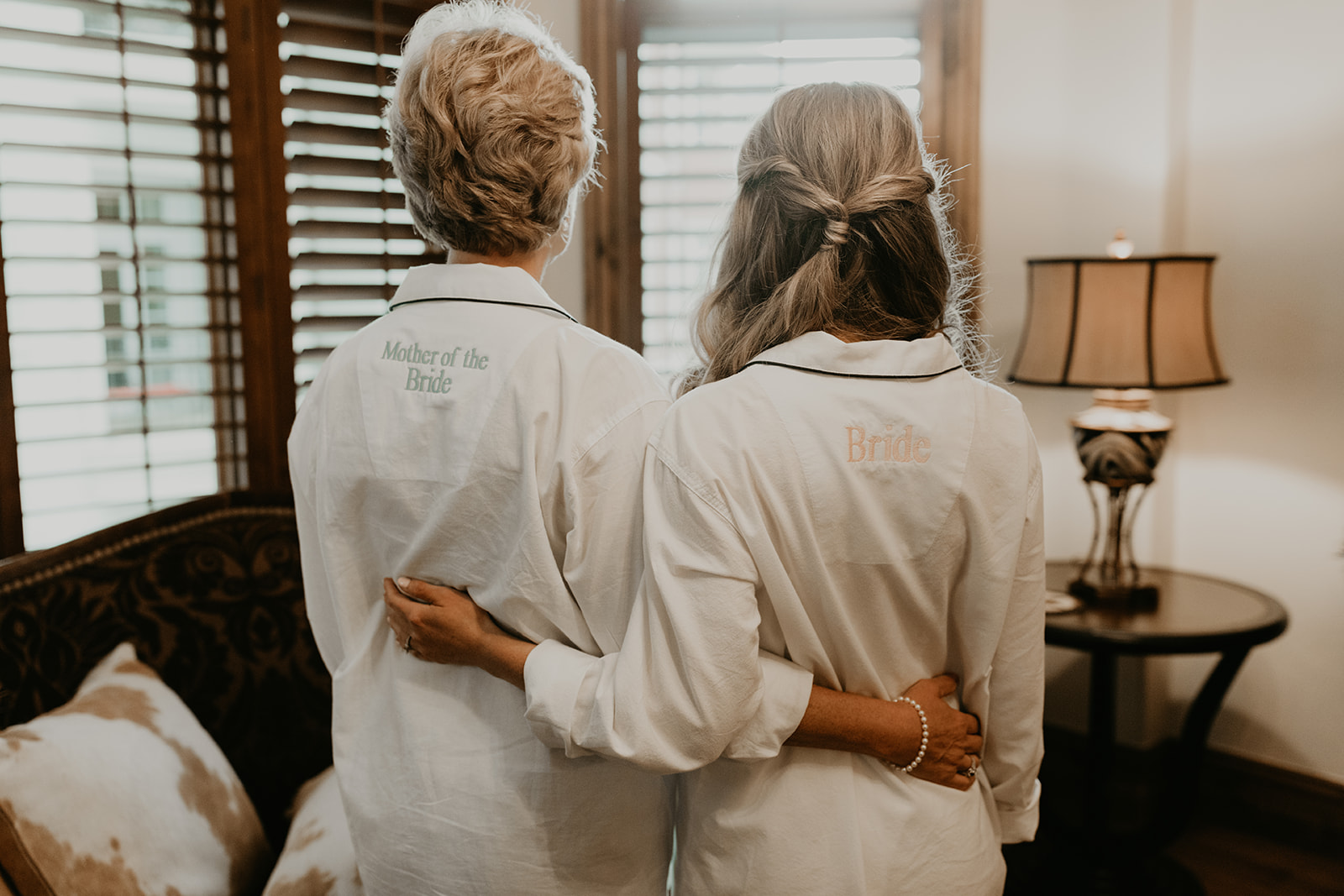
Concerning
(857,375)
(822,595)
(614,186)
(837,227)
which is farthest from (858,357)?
(614,186)

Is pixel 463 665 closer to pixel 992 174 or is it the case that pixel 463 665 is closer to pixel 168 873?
pixel 168 873

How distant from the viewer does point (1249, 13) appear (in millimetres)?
2402

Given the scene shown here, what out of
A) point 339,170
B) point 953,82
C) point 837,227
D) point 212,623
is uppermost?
point 953,82

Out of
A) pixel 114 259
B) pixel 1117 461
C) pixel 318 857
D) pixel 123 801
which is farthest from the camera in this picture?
pixel 1117 461

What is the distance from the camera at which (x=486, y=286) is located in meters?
1.10

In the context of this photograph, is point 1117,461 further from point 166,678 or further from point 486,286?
point 166,678

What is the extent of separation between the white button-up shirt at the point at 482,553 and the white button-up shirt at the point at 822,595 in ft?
0.24

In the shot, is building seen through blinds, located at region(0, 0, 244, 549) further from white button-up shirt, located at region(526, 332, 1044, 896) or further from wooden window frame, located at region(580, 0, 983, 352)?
white button-up shirt, located at region(526, 332, 1044, 896)

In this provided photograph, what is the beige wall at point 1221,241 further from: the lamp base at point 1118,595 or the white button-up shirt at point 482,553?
the white button-up shirt at point 482,553

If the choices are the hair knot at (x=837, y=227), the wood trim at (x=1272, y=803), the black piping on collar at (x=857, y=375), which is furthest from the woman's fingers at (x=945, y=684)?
the wood trim at (x=1272, y=803)

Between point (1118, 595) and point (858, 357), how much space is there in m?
1.51

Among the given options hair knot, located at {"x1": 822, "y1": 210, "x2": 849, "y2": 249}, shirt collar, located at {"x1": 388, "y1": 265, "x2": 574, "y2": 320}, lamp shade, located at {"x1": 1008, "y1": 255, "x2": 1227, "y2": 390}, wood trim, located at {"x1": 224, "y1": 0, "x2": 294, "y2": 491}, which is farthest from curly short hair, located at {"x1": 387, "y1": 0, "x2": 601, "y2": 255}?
lamp shade, located at {"x1": 1008, "y1": 255, "x2": 1227, "y2": 390}

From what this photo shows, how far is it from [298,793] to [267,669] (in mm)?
227

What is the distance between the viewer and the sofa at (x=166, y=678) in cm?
135
